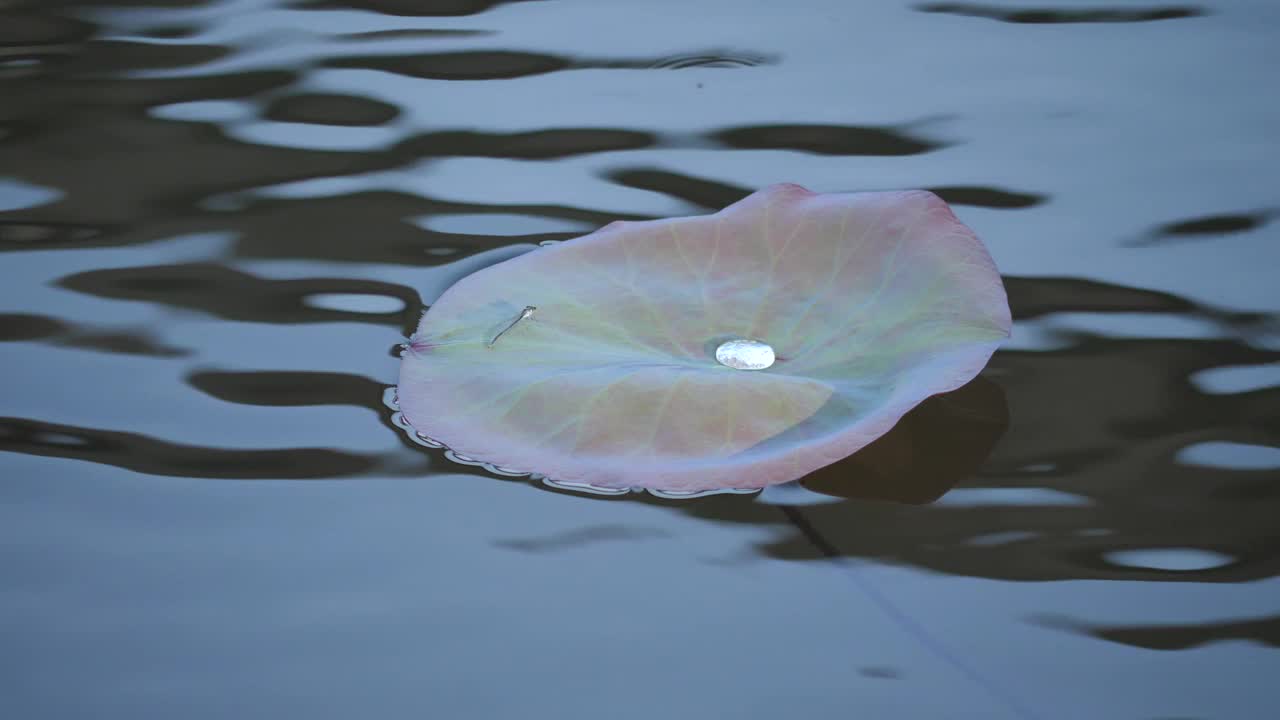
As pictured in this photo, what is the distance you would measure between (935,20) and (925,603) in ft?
5.57

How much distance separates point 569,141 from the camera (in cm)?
233

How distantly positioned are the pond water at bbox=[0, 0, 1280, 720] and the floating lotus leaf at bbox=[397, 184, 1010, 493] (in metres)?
0.09

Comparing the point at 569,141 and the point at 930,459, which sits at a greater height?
the point at 569,141

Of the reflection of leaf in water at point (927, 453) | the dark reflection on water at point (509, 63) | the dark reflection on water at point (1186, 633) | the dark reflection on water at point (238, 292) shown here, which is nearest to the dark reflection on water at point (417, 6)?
the dark reflection on water at point (509, 63)

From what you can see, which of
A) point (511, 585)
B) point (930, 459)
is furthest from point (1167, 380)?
point (511, 585)

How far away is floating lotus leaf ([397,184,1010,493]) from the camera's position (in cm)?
145

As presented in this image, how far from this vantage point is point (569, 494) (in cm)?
153

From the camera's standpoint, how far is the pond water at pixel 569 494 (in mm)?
1303

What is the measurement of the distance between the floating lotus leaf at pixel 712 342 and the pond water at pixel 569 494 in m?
0.09

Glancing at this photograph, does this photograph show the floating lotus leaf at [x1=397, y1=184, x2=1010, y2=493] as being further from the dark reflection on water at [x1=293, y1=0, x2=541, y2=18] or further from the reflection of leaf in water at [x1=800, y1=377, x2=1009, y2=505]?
the dark reflection on water at [x1=293, y1=0, x2=541, y2=18]

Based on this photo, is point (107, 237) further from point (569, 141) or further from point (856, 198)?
point (856, 198)

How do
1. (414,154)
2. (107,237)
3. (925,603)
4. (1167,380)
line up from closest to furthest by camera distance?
(925,603) < (1167,380) < (107,237) < (414,154)

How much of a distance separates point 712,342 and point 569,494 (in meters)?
0.25

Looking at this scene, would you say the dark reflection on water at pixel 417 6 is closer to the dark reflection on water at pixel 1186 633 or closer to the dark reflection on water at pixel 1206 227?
the dark reflection on water at pixel 1206 227
